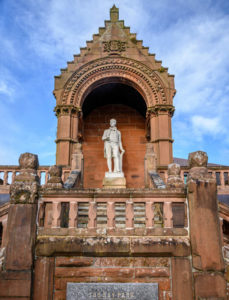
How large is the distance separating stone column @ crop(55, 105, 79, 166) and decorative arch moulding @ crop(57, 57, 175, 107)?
0.37m

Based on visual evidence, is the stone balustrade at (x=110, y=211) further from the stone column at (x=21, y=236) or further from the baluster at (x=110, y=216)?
the stone column at (x=21, y=236)

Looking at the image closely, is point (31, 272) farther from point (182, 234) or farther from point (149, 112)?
point (149, 112)

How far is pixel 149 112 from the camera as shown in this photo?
42.8 ft

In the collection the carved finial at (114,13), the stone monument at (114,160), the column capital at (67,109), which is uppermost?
the carved finial at (114,13)

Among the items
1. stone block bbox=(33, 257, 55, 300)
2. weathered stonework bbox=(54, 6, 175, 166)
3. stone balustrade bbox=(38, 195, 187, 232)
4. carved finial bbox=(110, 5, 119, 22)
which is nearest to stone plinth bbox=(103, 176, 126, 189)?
weathered stonework bbox=(54, 6, 175, 166)

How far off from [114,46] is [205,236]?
36.7 feet

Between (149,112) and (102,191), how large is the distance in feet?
28.1

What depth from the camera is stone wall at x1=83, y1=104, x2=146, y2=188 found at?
14.2 m

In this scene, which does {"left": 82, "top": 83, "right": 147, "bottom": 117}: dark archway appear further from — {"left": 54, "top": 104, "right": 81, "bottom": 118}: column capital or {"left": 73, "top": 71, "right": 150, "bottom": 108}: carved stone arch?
{"left": 54, "top": 104, "right": 81, "bottom": 118}: column capital

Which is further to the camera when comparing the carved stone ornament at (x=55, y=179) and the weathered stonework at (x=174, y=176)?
the weathered stonework at (x=174, y=176)

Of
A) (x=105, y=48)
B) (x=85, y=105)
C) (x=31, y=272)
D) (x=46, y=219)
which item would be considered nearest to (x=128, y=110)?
(x=85, y=105)

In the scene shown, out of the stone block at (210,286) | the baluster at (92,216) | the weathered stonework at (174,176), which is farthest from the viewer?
the weathered stonework at (174,176)

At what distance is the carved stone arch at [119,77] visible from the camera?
13.0m

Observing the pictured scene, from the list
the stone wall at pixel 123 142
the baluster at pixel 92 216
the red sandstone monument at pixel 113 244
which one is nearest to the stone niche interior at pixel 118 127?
the stone wall at pixel 123 142
